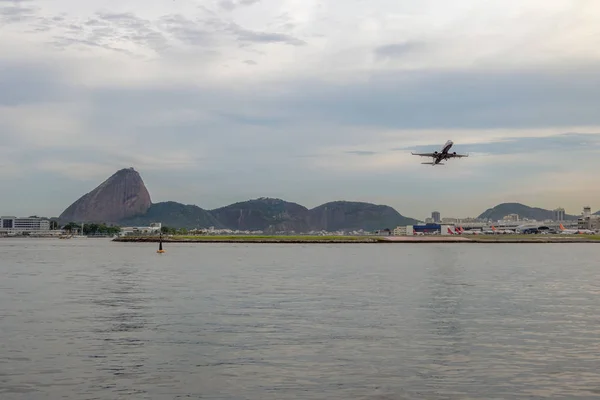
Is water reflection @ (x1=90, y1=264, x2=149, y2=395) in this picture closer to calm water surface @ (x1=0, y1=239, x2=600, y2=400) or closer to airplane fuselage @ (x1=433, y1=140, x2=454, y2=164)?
calm water surface @ (x1=0, y1=239, x2=600, y2=400)


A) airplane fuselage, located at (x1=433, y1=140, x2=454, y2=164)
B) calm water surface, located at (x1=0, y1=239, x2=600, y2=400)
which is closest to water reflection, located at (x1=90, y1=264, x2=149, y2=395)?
Result: calm water surface, located at (x1=0, y1=239, x2=600, y2=400)

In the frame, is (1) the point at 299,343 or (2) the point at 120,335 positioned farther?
(2) the point at 120,335

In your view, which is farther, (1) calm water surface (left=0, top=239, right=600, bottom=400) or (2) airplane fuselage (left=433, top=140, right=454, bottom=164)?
(2) airplane fuselage (left=433, top=140, right=454, bottom=164)

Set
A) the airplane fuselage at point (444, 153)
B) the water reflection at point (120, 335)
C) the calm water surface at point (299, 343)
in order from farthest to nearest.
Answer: the airplane fuselage at point (444, 153) → the water reflection at point (120, 335) → the calm water surface at point (299, 343)

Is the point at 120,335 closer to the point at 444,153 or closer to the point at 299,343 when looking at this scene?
the point at 299,343

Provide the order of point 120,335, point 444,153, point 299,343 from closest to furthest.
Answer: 1. point 299,343
2. point 120,335
3. point 444,153

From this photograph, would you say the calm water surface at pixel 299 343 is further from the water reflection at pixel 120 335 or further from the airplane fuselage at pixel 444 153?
the airplane fuselage at pixel 444 153

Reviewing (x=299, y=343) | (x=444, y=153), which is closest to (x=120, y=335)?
(x=299, y=343)

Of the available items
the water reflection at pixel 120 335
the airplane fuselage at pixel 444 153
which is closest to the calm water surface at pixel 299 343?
the water reflection at pixel 120 335

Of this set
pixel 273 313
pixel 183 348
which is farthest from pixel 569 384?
pixel 273 313
